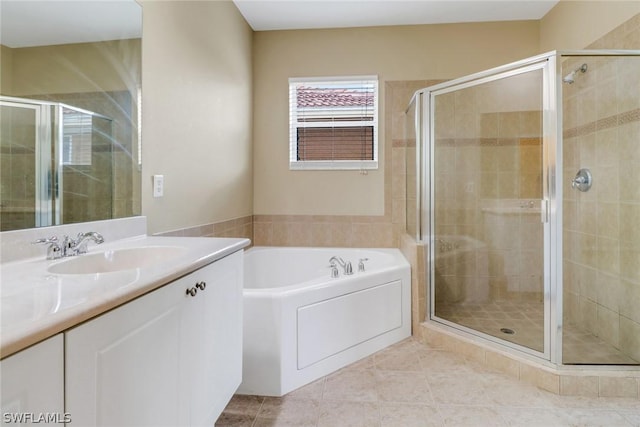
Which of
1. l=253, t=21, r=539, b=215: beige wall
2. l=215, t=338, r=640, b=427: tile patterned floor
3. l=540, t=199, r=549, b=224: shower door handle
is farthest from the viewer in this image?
l=253, t=21, r=539, b=215: beige wall

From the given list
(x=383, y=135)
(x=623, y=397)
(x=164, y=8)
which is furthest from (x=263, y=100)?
(x=623, y=397)

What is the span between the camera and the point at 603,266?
2.15 m

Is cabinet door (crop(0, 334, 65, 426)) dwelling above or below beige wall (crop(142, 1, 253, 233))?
below

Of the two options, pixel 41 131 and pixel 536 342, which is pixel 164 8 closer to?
pixel 41 131

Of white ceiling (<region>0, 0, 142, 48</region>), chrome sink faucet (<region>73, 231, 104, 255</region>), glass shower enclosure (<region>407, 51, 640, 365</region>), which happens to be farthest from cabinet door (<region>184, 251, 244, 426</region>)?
glass shower enclosure (<region>407, 51, 640, 365</region>)

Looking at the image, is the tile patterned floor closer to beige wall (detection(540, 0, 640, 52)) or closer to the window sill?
the window sill

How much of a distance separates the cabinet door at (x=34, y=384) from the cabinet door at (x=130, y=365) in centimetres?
2

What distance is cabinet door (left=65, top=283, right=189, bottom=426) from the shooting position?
0.63 meters

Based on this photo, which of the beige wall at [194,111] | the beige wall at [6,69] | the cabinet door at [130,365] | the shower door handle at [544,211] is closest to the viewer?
the cabinet door at [130,365]

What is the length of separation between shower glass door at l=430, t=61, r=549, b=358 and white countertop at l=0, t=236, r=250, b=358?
1947 millimetres

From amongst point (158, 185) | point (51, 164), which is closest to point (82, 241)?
point (51, 164)

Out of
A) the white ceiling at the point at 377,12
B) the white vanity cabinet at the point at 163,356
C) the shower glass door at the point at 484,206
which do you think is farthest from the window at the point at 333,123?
the white vanity cabinet at the point at 163,356

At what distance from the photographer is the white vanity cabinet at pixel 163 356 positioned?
649 mm

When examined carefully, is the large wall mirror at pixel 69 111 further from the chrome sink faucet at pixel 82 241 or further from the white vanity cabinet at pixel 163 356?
the white vanity cabinet at pixel 163 356
